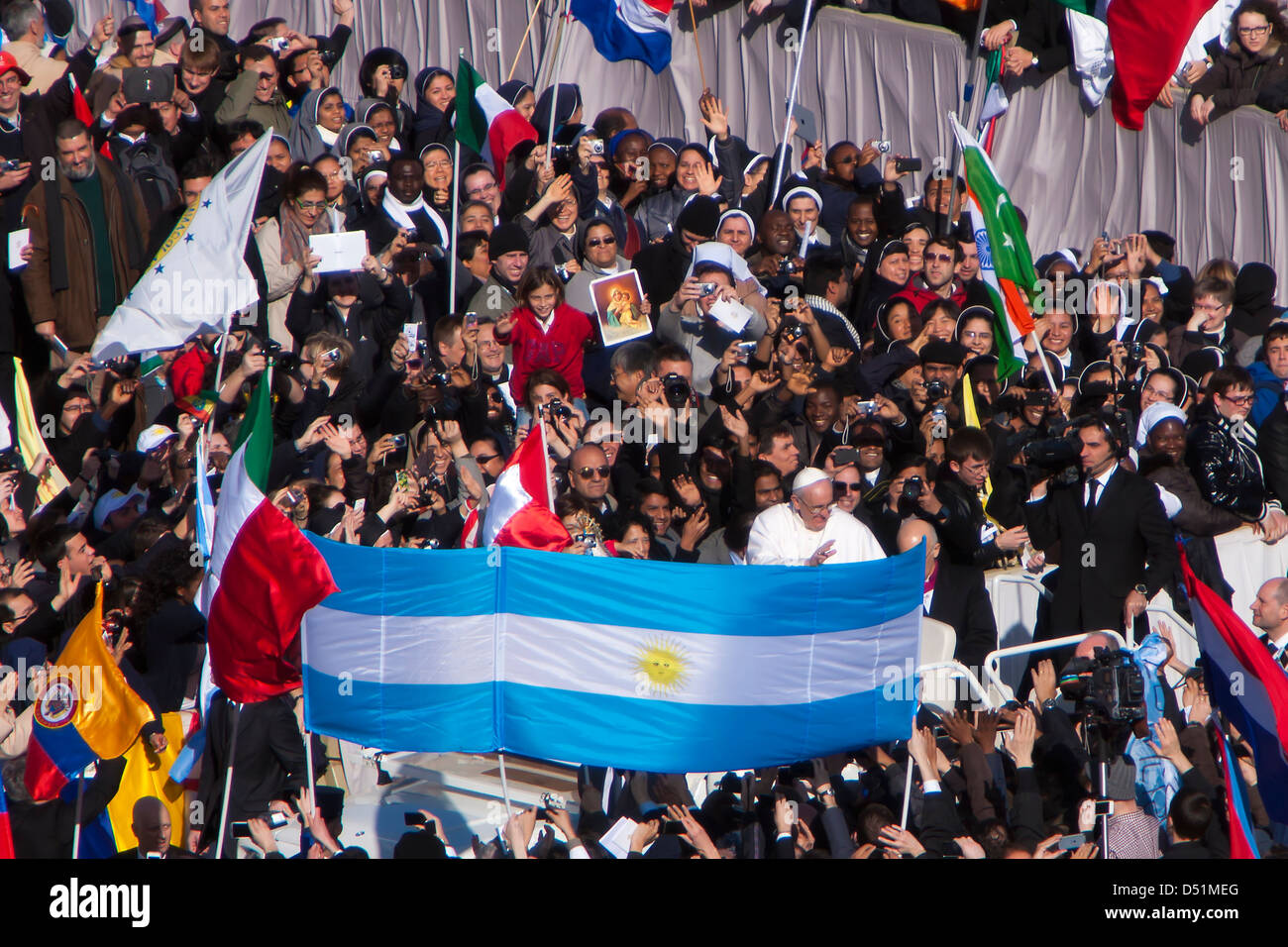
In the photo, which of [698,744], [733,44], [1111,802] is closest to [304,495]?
[698,744]

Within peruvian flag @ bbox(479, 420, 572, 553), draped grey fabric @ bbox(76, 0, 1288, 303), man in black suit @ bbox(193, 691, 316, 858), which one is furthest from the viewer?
draped grey fabric @ bbox(76, 0, 1288, 303)

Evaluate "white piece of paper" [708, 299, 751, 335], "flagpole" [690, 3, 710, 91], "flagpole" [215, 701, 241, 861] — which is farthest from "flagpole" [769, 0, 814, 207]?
"flagpole" [215, 701, 241, 861]

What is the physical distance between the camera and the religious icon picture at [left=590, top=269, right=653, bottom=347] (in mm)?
13102

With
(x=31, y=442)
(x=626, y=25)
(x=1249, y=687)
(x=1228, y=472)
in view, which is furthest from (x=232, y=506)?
(x=626, y=25)

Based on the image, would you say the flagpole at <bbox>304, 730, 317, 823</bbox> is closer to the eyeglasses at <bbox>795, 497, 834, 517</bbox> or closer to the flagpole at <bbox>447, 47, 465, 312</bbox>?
the eyeglasses at <bbox>795, 497, 834, 517</bbox>

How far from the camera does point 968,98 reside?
15.1 metres

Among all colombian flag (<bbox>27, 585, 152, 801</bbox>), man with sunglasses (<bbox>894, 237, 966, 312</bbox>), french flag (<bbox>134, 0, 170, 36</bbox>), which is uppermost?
french flag (<bbox>134, 0, 170, 36</bbox>)

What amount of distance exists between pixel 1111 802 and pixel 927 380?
13.4 feet

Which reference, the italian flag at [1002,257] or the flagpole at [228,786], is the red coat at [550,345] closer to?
the italian flag at [1002,257]

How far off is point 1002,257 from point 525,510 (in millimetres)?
4527

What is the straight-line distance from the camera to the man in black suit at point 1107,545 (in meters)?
A: 11.2

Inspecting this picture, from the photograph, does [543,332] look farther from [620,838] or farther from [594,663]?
[620,838]

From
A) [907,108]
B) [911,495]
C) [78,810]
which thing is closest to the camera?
[78,810]

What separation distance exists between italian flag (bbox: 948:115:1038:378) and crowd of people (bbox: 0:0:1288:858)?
115 millimetres
